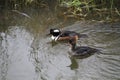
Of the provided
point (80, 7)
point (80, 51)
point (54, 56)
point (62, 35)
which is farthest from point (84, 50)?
point (80, 7)

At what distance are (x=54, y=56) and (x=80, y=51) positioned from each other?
0.71 metres

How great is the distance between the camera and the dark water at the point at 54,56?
8.44 m

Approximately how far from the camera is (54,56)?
966cm

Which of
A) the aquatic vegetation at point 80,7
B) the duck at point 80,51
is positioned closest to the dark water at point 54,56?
the duck at point 80,51

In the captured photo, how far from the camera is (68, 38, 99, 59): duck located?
31.5ft

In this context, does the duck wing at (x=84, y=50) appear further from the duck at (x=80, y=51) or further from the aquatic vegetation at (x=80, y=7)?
the aquatic vegetation at (x=80, y=7)

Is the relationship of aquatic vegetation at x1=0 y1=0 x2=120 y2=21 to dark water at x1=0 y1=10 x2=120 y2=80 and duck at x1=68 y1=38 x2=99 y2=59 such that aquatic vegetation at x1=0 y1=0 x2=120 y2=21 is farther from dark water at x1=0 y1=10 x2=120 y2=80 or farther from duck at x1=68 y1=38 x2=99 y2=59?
duck at x1=68 y1=38 x2=99 y2=59

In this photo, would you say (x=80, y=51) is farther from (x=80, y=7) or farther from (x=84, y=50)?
(x=80, y=7)

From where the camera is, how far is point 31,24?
12391mm

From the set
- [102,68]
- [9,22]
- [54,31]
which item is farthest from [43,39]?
[102,68]

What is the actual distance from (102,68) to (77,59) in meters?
1.24

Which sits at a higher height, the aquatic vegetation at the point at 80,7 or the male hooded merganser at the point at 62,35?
the aquatic vegetation at the point at 80,7

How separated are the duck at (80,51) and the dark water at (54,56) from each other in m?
0.15

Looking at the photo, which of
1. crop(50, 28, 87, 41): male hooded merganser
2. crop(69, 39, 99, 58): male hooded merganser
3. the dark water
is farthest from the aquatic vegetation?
crop(69, 39, 99, 58): male hooded merganser
